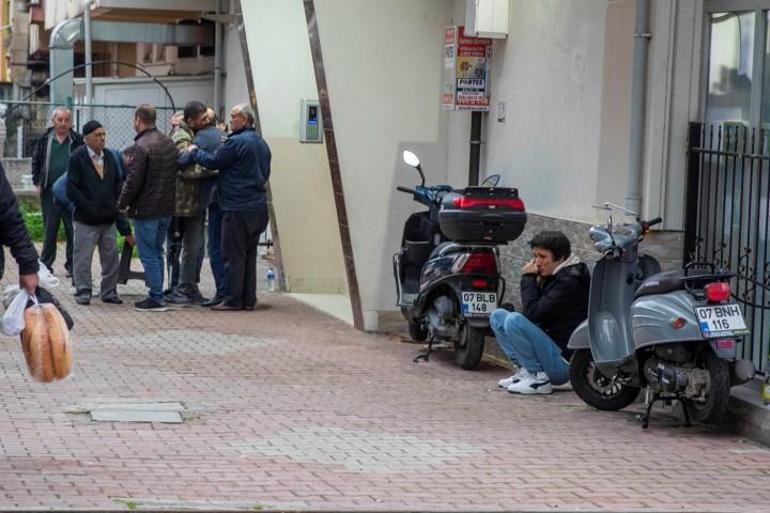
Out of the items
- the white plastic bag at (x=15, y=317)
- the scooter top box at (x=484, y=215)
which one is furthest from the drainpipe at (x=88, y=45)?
the white plastic bag at (x=15, y=317)

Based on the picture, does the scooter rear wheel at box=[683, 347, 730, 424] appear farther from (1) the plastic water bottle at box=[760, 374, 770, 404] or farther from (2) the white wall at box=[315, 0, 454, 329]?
(2) the white wall at box=[315, 0, 454, 329]

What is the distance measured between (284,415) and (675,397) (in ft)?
7.88

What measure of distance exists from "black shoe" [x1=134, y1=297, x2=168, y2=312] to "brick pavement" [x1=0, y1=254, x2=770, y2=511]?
2290 mm

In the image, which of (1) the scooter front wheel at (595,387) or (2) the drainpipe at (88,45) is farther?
(2) the drainpipe at (88,45)

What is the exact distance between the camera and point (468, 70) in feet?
44.9

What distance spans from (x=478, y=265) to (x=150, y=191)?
426 cm

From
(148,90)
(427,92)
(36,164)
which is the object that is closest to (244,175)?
(427,92)

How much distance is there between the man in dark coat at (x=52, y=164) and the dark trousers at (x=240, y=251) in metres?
2.44

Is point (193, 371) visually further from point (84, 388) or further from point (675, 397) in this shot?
point (675, 397)

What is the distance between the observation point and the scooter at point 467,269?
1173 cm

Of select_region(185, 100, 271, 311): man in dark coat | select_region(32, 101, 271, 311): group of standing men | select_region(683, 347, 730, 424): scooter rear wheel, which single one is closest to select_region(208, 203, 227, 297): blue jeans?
select_region(32, 101, 271, 311): group of standing men

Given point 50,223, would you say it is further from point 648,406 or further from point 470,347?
point 648,406

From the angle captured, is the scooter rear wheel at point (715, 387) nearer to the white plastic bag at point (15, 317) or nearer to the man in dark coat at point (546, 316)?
the man in dark coat at point (546, 316)

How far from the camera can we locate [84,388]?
10.5 m
